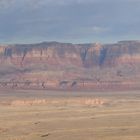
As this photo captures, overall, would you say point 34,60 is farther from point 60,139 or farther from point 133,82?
point 60,139

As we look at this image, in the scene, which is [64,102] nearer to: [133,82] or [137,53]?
[133,82]

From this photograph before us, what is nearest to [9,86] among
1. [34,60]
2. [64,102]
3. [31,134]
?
[34,60]

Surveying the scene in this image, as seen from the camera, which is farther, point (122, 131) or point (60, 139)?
point (122, 131)

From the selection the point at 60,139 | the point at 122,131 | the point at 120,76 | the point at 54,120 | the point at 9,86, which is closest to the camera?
the point at 60,139

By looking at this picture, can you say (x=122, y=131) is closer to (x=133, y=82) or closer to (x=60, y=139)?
(x=60, y=139)

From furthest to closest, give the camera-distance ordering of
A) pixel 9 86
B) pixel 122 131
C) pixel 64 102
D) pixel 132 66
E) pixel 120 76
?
pixel 132 66 → pixel 120 76 → pixel 9 86 → pixel 64 102 → pixel 122 131

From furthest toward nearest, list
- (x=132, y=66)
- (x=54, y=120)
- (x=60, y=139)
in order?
(x=132, y=66) → (x=54, y=120) → (x=60, y=139)

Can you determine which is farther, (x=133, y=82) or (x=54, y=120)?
(x=133, y=82)

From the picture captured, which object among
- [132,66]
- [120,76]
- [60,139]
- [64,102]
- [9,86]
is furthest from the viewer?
[132,66]

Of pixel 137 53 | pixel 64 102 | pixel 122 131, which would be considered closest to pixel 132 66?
pixel 137 53
